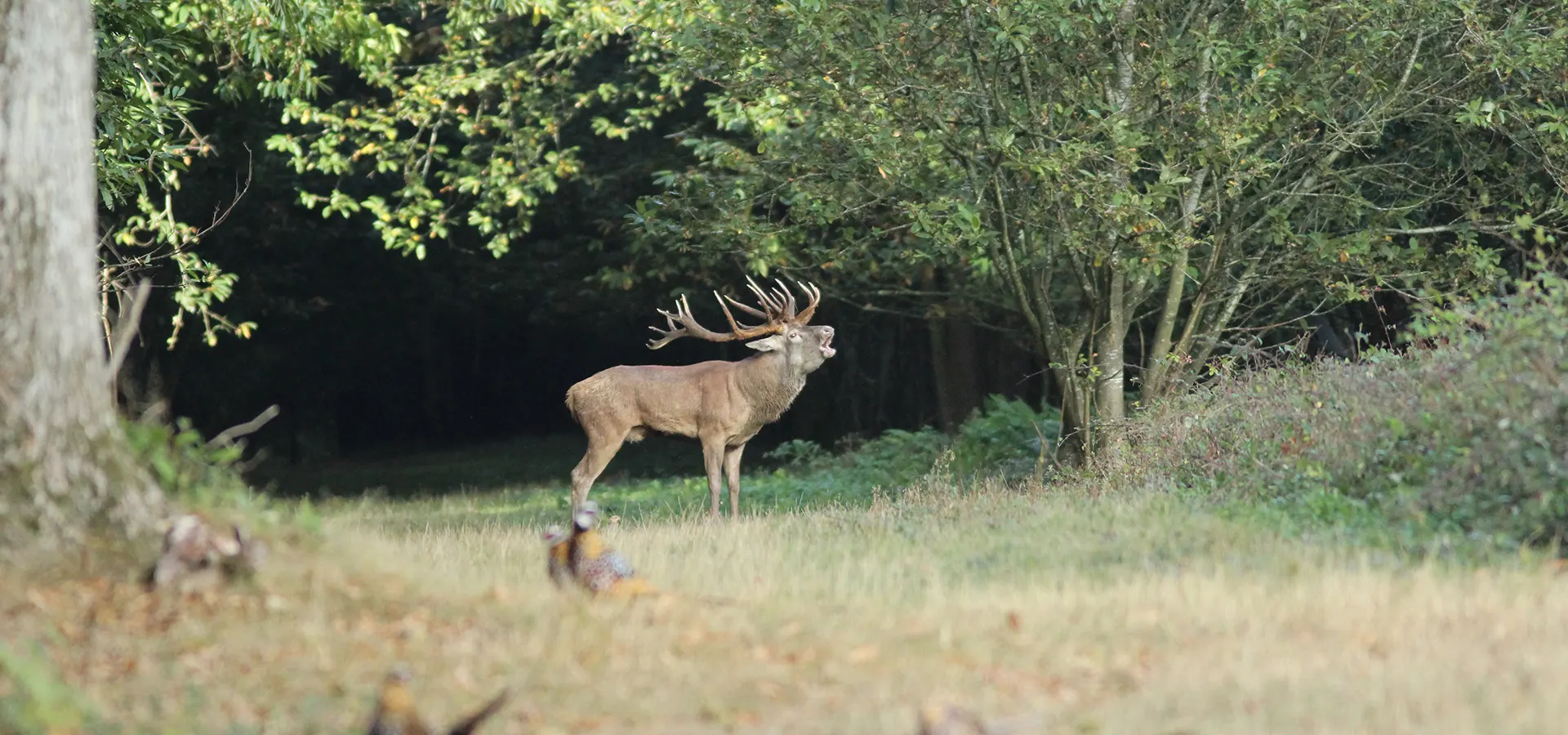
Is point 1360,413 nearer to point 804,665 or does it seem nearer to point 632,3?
point 804,665

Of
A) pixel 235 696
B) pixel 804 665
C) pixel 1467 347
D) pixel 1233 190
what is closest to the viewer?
pixel 235 696

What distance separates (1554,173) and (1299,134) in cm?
204

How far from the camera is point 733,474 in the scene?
1417 centimetres

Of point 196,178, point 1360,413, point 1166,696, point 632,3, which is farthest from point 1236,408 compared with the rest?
point 196,178

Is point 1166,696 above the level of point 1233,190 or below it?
below

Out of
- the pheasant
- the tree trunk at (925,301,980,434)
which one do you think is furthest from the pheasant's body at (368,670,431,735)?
the tree trunk at (925,301,980,434)

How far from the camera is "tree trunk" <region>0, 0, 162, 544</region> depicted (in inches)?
263

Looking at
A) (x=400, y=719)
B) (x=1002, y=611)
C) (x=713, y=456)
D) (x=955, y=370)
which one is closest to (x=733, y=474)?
(x=713, y=456)

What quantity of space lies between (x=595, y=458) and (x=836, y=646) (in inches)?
295

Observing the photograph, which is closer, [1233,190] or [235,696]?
[235,696]

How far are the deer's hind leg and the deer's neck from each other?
3.64 feet

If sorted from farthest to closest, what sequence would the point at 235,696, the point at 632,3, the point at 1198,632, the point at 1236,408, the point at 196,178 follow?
the point at 196,178
the point at 632,3
the point at 1236,408
the point at 1198,632
the point at 235,696

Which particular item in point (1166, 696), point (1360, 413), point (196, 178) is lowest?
point (1166, 696)

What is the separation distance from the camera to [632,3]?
18.0 meters
